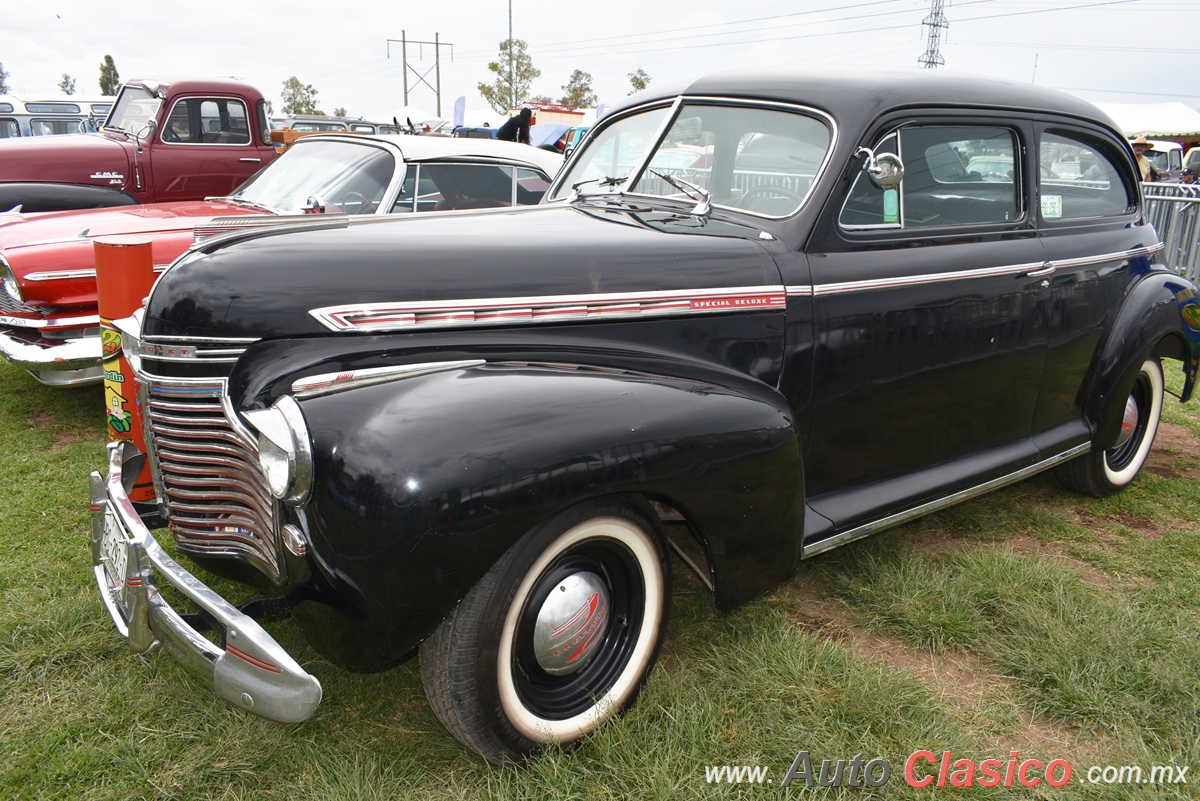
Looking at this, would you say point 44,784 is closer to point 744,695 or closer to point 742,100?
point 744,695

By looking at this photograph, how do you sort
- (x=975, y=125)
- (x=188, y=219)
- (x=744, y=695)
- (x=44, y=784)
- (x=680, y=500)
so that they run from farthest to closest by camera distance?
(x=188, y=219) → (x=975, y=125) → (x=744, y=695) → (x=680, y=500) → (x=44, y=784)

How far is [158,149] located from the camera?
25.7 feet

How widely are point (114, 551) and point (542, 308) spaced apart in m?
1.35

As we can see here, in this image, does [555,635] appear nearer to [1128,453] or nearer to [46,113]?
[1128,453]

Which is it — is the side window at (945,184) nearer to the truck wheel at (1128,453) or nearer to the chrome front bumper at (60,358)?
the truck wheel at (1128,453)

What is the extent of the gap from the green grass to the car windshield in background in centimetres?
150

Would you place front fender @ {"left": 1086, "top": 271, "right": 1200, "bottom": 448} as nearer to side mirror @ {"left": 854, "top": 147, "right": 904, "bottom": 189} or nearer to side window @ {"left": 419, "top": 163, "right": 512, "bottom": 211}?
side mirror @ {"left": 854, "top": 147, "right": 904, "bottom": 189}

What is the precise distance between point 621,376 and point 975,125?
1.97m

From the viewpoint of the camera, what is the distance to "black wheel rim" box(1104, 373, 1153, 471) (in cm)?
434

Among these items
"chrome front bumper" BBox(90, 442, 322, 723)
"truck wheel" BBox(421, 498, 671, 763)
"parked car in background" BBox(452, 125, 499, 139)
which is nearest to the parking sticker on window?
"truck wheel" BBox(421, 498, 671, 763)

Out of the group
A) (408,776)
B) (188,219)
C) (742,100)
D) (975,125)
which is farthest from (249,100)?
(408,776)

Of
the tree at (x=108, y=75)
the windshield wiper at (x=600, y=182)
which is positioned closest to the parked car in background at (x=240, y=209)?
the windshield wiper at (x=600, y=182)

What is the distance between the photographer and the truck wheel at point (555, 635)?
80.2 inches

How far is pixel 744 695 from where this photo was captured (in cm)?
255
